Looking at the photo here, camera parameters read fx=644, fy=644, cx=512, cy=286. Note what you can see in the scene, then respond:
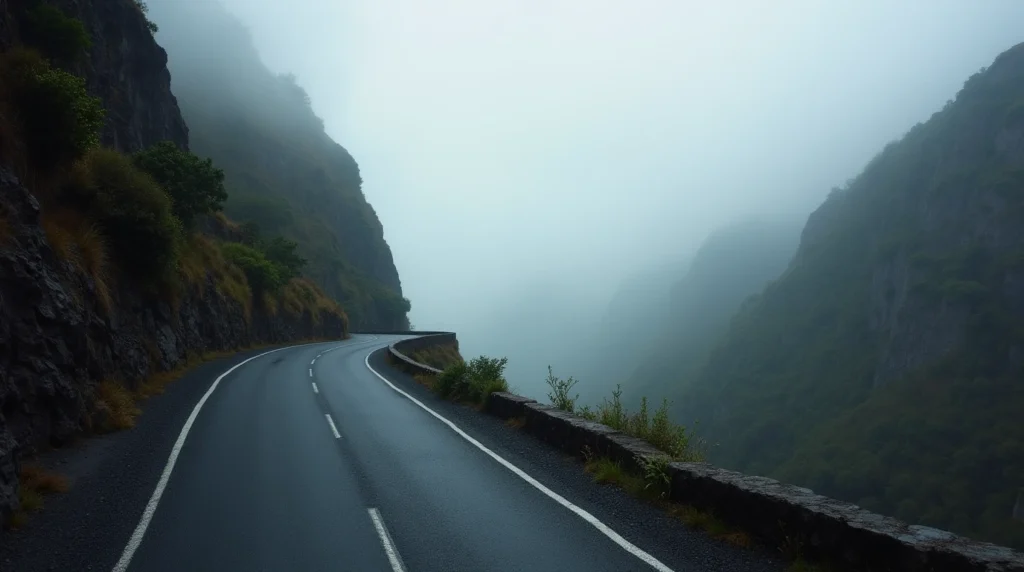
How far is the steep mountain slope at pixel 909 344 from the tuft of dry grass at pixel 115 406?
210ft

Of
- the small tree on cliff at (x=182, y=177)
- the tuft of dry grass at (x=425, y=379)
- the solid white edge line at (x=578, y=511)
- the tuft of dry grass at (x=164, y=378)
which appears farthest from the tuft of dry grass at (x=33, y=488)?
the small tree on cliff at (x=182, y=177)

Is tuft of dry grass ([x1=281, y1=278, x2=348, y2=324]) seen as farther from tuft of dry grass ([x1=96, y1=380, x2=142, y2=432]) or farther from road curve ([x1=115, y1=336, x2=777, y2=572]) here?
road curve ([x1=115, y1=336, x2=777, y2=572])

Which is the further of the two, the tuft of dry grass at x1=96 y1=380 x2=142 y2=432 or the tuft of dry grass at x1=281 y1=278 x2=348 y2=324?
the tuft of dry grass at x1=281 y1=278 x2=348 y2=324

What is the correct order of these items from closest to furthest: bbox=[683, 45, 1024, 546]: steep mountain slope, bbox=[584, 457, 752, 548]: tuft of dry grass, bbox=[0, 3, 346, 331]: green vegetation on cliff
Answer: bbox=[584, 457, 752, 548]: tuft of dry grass < bbox=[0, 3, 346, 331]: green vegetation on cliff < bbox=[683, 45, 1024, 546]: steep mountain slope

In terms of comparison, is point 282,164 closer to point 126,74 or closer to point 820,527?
point 126,74

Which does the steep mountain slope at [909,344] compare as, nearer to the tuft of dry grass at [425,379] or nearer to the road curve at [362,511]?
the tuft of dry grass at [425,379]

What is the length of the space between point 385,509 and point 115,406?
7517 mm

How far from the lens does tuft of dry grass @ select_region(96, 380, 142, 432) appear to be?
1129 centimetres

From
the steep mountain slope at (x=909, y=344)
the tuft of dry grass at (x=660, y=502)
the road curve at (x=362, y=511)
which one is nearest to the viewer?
the road curve at (x=362, y=511)

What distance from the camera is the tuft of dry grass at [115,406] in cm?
1129

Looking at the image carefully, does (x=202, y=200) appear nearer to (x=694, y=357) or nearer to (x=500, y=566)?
(x=500, y=566)

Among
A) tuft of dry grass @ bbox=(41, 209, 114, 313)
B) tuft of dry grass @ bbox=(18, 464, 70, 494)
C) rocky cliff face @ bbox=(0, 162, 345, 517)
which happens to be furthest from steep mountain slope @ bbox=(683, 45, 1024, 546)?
tuft of dry grass @ bbox=(18, 464, 70, 494)

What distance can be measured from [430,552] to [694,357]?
595 feet

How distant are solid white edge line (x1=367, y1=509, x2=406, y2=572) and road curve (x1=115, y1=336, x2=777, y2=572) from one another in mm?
11
